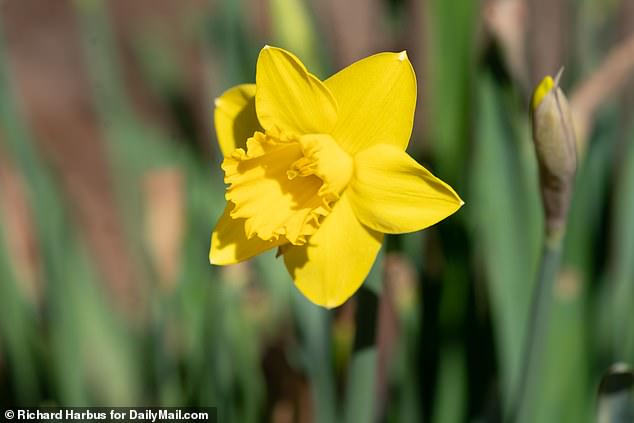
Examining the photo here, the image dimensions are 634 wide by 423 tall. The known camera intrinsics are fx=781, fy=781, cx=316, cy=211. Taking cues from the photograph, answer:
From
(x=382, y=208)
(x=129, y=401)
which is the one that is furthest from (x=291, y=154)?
(x=129, y=401)

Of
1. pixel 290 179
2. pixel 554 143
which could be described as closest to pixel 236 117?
pixel 290 179

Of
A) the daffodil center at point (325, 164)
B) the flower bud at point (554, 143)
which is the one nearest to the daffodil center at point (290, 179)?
the daffodil center at point (325, 164)

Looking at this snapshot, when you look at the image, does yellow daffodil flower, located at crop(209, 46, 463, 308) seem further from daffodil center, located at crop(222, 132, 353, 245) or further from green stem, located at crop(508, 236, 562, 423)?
green stem, located at crop(508, 236, 562, 423)

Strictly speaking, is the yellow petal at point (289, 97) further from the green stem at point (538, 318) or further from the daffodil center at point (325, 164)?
the green stem at point (538, 318)

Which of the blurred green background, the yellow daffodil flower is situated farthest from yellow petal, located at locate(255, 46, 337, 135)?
the blurred green background

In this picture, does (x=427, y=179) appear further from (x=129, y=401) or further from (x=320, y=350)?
(x=129, y=401)

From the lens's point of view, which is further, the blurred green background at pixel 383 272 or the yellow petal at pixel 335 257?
the blurred green background at pixel 383 272

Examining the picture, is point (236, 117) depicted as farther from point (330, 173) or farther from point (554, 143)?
point (554, 143)
